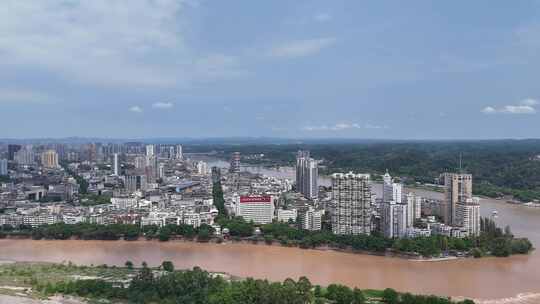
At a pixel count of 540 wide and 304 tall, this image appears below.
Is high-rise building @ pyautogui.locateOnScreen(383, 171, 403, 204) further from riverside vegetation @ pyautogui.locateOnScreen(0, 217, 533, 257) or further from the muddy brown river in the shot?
the muddy brown river

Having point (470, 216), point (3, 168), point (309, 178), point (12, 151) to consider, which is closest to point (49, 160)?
point (12, 151)

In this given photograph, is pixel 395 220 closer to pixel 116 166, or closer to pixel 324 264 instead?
pixel 324 264

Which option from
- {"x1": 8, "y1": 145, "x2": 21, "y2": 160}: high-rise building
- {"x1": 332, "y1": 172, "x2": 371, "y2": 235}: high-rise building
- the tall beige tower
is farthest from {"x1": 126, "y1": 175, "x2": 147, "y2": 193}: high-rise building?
{"x1": 8, "y1": 145, "x2": 21, "y2": 160}: high-rise building

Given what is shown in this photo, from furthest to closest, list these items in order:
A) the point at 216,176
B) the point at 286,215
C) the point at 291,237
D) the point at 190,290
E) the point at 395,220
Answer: the point at 216,176, the point at 286,215, the point at 291,237, the point at 395,220, the point at 190,290

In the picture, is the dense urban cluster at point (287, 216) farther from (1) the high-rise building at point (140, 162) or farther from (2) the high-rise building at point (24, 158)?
(2) the high-rise building at point (24, 158)

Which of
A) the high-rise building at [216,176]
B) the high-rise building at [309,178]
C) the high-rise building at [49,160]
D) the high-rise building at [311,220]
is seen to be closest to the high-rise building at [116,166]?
the high-rise building at [216,176]

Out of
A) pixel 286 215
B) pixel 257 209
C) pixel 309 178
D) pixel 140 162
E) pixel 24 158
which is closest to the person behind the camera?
pixel 257 209
